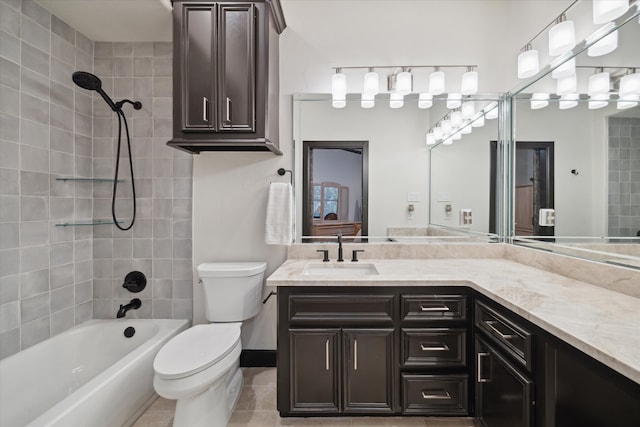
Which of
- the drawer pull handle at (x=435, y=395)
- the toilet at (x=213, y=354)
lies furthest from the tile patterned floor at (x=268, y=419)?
the drawer pull handle at (x=435, y=395)

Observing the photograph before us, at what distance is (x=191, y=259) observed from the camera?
2.15 metres

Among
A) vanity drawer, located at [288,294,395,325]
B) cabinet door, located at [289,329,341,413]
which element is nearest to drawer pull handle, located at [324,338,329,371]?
cabinet door, located at [289,329,341,413]

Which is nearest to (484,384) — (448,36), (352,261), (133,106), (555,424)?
(555,424)

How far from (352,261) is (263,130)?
1025 mm

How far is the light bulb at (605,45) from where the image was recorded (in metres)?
1.29

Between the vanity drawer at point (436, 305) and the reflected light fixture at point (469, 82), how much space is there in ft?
4.71

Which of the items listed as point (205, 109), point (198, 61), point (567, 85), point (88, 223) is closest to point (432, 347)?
point (567, 85)

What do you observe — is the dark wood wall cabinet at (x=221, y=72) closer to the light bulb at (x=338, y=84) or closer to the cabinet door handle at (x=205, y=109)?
the cabinet door handle at (x=205, y=109)

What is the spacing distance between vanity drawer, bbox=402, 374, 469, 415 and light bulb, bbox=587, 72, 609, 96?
153 centimetres

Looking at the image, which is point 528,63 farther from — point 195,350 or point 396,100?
point 195,350

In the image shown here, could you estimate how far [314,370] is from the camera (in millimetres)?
1514

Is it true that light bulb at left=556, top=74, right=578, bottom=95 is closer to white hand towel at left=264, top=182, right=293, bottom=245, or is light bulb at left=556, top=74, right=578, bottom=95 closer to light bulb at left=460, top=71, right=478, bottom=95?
light bulb at left=460, top=71, right=478, bottom=95

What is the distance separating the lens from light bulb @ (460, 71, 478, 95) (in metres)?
2.03

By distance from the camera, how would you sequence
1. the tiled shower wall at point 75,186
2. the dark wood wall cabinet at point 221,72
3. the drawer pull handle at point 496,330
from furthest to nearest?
the dark wood wall cabinet at point 221,72, the tiled shower wall at point 75,186, the drawer pull handle at point 496,330
